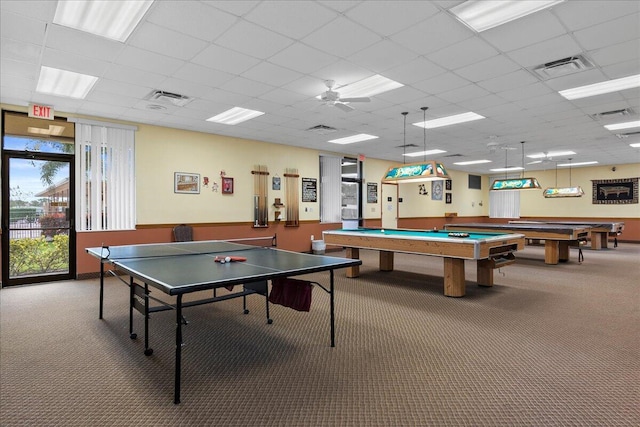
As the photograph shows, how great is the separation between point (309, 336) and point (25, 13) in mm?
3857

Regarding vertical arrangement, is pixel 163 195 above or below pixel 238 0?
below

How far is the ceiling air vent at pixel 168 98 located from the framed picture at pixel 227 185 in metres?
2.53

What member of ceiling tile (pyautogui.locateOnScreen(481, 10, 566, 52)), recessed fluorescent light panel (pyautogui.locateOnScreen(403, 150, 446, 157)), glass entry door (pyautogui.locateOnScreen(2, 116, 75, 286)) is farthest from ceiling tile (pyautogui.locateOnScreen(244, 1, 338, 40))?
recessed fluorescent light panel (pyautogui.locateOnScreen(403, 150, 446, 157))

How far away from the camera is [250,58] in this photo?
4.02 metres

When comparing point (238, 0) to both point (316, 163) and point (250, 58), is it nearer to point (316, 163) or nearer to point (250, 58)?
point (250, 58)

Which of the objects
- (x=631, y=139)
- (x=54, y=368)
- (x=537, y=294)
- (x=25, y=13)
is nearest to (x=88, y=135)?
(x=25, y=13)

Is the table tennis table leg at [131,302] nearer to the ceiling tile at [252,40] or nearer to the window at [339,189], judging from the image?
the ceiling tile at [252,40]

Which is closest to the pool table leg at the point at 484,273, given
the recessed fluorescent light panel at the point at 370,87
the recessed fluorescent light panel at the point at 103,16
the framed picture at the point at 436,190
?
the recessed fluorescent light panel at the point at 370,87

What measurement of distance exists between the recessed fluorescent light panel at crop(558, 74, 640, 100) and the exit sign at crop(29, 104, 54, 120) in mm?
7883

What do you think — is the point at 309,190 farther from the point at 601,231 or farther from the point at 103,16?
the point at 601,231

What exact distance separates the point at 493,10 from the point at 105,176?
6.45 meters

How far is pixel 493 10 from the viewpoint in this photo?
10.1 ft

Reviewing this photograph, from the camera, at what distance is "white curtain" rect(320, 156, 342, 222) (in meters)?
10.1

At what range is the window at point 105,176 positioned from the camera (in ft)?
20.5
